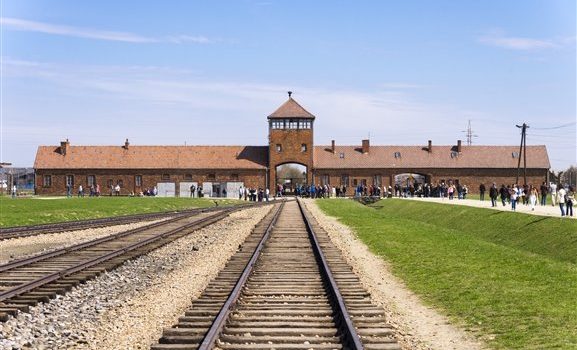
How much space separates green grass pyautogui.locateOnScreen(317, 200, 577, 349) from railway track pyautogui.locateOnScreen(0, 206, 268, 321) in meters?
5.66

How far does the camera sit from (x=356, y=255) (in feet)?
63.0

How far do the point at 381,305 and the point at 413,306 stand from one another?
515 millimetres

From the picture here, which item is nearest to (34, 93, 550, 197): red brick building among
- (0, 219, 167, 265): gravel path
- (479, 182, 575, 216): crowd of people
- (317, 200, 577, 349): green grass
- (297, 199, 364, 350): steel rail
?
(479, 182, 575, 216): crowd of people

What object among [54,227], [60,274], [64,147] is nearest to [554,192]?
[54,227]

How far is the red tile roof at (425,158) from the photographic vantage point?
8531 cm

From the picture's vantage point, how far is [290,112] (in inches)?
3324

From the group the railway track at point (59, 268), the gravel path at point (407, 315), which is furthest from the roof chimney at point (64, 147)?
the gravel path at point (407, 315)

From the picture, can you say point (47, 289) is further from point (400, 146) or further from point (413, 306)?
point (400, 146)

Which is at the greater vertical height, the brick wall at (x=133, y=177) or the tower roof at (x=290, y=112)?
the tower roof at (x=290, y=112)

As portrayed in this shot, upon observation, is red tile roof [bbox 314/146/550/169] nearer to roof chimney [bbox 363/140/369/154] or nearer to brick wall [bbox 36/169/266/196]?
roof chimney [bbox 363/140/369/154]

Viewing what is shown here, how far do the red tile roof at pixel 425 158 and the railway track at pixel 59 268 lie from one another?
63.2 m

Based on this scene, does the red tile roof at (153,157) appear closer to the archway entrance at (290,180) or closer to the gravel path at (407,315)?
the archway entrance at (290,180)

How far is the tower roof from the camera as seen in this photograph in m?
83.9

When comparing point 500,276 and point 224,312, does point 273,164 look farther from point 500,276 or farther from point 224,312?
point 224,312
